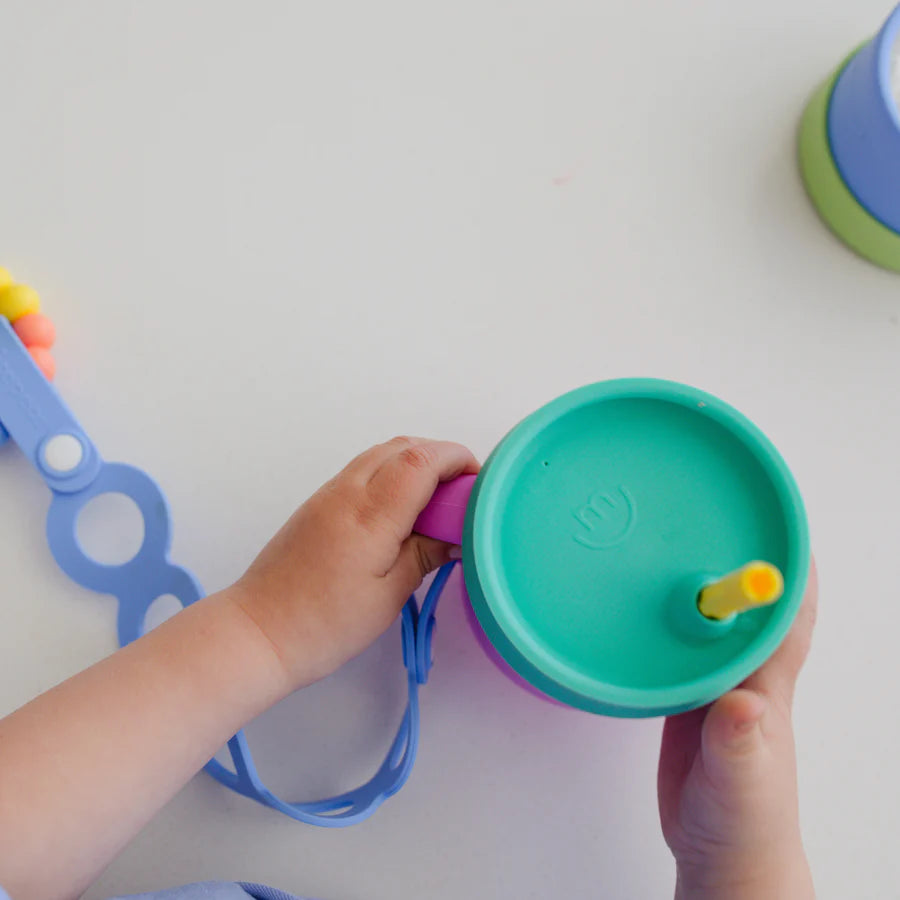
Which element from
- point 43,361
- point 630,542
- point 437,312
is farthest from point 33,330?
point 630,542

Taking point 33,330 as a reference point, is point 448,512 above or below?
below

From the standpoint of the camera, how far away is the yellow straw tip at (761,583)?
0.30 metres

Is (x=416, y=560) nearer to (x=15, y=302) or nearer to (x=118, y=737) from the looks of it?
(x=118, y=737)

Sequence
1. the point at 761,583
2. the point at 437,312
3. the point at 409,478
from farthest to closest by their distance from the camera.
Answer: the point at 437,312, the point at 409,478, the point at 761,583

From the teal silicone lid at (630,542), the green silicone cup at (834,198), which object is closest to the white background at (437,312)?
the green silicone cup at (834,198)

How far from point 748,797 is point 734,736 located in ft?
0.12

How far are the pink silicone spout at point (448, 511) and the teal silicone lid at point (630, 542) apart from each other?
0.03 meters

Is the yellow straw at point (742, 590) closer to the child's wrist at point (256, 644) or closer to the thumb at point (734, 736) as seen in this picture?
the thumb at point (734, 736)

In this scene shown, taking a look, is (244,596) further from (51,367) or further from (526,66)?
(526,66)


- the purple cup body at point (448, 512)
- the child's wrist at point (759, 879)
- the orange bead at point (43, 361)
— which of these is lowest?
the child's wrist at point (759, 879)

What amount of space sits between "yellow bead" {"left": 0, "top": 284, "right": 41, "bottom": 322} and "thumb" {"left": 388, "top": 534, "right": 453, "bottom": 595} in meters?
0.25

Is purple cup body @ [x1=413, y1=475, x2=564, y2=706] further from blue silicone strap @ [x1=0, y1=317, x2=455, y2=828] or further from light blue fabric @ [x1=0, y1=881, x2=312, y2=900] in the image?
light blue fabric @ [x1=0, y1=881, x2=312, y2=900]

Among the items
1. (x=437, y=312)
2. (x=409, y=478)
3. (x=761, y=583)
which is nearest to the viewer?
(x=761, y=583)

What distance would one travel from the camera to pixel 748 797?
1.20 ft
